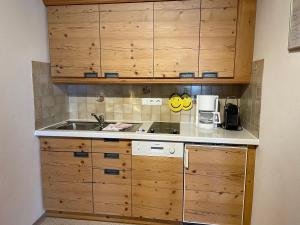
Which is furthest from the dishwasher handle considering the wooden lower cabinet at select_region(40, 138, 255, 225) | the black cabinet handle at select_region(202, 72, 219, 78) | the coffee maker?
the black cabinet handle at select_region(202, 72, 219, 78)

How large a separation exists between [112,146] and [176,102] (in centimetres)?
85

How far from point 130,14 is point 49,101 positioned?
1173 mm

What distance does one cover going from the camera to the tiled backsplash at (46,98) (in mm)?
1949

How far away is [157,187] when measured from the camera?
1885 millimetres

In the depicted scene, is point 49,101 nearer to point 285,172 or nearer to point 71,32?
point 71,32

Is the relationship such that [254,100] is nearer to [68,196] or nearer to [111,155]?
[111,155]

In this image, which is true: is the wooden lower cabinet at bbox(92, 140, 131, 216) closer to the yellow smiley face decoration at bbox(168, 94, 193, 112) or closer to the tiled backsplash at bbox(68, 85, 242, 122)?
the tiled backsplash at bbox(68, 85, 242, 122)

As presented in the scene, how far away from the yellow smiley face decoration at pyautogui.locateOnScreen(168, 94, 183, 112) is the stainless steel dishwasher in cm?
59

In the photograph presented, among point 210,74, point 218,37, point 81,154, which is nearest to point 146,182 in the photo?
point 81,154

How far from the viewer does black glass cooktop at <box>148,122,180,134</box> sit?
1.95m

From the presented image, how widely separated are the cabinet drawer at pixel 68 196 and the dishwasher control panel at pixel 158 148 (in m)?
0.59

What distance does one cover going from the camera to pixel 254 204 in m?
1.73

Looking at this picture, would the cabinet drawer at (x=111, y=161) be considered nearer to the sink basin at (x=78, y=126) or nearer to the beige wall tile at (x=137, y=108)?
the sink basin at (x=78, y=126)

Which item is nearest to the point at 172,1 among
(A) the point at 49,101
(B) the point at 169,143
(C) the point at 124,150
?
(B) the point at 169,143
